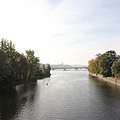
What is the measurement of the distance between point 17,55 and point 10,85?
1547 centimetres

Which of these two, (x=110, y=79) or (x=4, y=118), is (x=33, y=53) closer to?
(x=110, y=79)

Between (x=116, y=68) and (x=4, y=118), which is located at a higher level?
(x=116, y=68)

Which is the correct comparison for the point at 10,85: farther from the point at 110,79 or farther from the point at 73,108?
the point at 110,79

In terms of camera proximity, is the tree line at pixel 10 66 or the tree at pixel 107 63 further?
the tree at pixel 107 63

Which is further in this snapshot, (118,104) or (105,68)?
(105,68)

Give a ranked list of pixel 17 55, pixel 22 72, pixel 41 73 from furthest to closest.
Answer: pixel 41 73 < pixel 22 72 < pixel 17 55

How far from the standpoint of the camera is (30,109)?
5053 cm

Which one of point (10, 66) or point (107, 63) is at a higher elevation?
point (107, 63)

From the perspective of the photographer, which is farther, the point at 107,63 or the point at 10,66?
the point at 107,63

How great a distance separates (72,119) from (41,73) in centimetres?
12415

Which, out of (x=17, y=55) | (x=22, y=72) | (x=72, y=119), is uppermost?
(x=17, y=55)

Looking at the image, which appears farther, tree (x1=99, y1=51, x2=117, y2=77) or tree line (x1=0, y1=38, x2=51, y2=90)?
tree (x1=99, y1=51, x2=117, y2=77)

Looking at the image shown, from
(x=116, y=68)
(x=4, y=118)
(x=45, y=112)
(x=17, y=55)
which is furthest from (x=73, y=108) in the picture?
(x=116, y=68)

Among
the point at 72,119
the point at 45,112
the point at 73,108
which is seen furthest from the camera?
the point at 73,108
